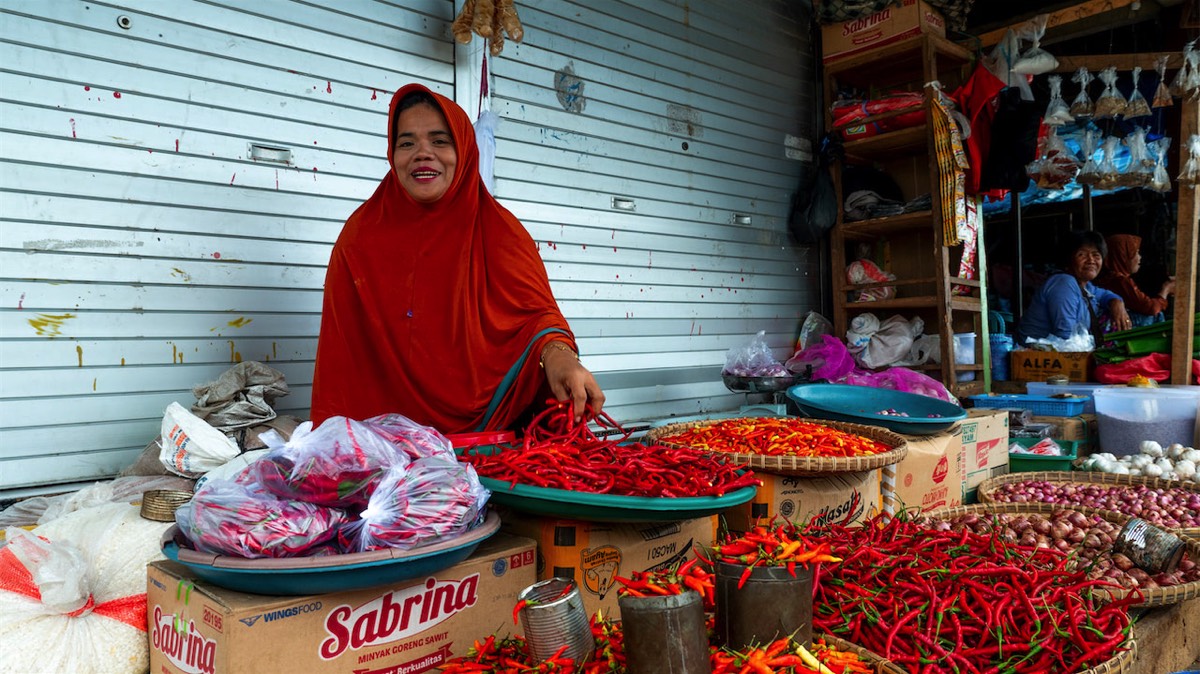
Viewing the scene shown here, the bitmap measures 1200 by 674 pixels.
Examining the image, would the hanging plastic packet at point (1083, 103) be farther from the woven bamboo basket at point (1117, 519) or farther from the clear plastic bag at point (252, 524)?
the clear plastic bag at point (252, 524)

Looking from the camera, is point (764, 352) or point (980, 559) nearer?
point (980, 559)

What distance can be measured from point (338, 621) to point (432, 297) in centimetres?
181

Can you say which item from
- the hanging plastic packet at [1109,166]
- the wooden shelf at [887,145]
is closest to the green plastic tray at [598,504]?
the wooden shelf at [887,145]

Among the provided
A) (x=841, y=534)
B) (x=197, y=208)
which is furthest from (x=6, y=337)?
(x=841, y=534)

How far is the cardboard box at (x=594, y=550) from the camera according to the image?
84.7 inches

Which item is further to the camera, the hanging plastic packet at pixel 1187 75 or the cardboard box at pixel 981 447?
the hanging plastic packet at pixel 1187 75

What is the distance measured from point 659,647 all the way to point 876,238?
705cm

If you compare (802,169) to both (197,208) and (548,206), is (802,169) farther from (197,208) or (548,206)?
(197,208)

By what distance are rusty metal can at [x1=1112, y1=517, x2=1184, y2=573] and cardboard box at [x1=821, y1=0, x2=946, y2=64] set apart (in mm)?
5299

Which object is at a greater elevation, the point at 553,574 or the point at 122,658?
the point at 553,574

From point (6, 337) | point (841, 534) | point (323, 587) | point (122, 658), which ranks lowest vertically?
point (122, 658)

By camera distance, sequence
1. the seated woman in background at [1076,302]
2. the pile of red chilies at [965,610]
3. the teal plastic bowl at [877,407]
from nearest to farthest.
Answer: the pile of red chilies at [965,610]
the teal plastic bowl at [877,407]
the seated woman in background at [1076,302]

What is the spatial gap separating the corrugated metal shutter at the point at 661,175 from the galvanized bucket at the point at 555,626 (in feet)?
12.6

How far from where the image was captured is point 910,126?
6.98 meters
